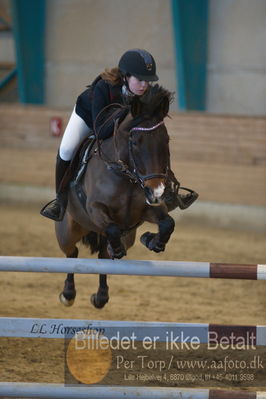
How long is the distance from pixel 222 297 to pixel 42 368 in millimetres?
2407

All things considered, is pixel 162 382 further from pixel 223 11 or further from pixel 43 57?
pixel 43 57

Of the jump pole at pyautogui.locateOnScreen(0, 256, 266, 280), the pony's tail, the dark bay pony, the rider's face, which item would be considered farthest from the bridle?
the pony's tail

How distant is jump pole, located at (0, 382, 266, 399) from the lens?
3.19m

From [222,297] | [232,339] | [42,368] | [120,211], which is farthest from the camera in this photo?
[222,297]

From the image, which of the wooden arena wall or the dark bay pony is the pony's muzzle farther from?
the wooden arena wall

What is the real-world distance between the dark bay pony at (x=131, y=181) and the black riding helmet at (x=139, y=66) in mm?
95

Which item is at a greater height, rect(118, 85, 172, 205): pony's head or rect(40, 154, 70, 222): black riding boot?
rect(118, 85, 172, 205): pony's head

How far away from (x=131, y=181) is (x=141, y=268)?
0.82 metres

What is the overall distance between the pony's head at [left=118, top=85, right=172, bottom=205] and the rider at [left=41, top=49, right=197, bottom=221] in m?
0.11

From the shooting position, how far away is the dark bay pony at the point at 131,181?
3.65m

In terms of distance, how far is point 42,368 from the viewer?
4.38 metres

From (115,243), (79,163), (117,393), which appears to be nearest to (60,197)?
(79,163)

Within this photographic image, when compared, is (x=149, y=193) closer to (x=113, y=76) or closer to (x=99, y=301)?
(x=113, y=76)

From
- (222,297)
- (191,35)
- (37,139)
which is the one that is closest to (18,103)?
(37,139)
